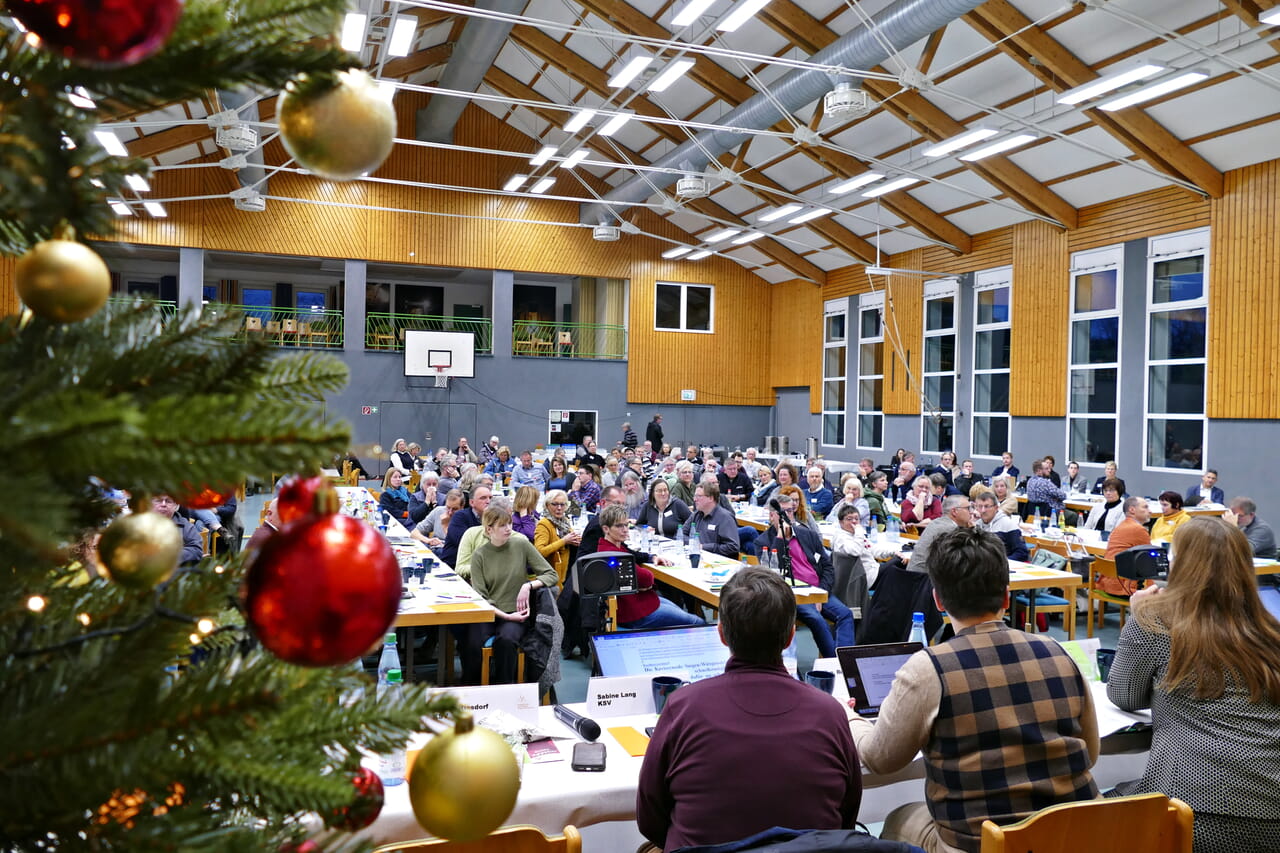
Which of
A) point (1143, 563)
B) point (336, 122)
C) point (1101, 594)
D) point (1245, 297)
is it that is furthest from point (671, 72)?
point (336, 122)

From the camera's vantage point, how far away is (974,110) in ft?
45.4

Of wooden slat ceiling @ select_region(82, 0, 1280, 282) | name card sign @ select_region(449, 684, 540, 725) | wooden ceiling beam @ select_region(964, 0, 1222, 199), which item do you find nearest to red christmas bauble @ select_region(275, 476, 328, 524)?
name card sign @ select_region(449, 684, 540, 725)

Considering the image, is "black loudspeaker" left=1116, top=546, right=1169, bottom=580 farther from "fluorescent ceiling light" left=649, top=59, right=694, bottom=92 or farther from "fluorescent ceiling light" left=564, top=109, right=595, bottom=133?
"fluorescent ceiling light" left=564, top=109, right=595, bottom=133

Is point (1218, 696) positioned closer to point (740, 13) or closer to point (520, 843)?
point (520, 843)

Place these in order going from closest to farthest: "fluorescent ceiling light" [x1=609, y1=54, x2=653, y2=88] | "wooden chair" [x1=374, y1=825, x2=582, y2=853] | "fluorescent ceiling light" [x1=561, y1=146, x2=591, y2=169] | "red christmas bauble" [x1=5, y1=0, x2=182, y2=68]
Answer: "red christmas bauble" [x1=5, y1=0, x2=182, y2=68] → "wooden chair" [x1=374, y1=825, x2=582, y2=853] → "fluorescent ceiling light" [x1=609, y1=54, x2=653, y2=88] → "fluorescent ceiling light" [x1=561, y1=146, x2=591, y2=169]

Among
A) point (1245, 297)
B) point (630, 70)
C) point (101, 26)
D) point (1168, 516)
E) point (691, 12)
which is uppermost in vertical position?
point (691, 12)

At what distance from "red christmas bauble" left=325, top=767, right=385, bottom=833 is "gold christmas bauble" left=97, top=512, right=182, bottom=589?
19cm

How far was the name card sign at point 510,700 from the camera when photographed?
3145mm

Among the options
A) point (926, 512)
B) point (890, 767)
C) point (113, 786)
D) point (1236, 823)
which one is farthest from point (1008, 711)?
point (926, 512)

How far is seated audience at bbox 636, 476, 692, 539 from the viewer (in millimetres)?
8523

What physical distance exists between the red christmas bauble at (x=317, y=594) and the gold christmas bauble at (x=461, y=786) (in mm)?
112

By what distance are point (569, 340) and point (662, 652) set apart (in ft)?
61.7

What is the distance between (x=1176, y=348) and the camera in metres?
13.9

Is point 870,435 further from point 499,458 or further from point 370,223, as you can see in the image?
point 370,223
